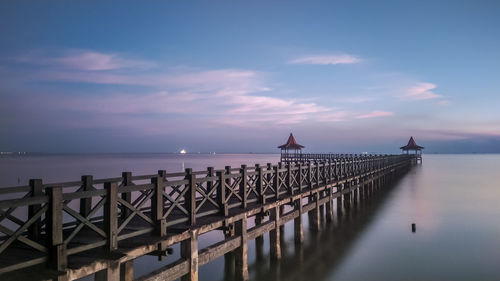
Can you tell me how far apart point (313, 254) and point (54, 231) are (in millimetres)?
11058

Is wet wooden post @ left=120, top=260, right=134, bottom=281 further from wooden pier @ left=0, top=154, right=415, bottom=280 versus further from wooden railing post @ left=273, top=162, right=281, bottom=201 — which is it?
wooden railing post @ left=273, top=162, right=281, bottom=201

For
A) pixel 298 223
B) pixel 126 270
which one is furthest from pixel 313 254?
pixel 126 270

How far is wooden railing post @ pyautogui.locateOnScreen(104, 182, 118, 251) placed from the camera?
20.9 ft

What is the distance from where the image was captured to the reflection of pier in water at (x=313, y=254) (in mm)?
12281

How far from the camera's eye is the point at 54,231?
5430 mm

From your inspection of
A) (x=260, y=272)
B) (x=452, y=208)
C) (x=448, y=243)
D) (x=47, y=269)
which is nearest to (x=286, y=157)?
(x=452, y=208)

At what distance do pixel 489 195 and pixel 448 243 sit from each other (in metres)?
22.4

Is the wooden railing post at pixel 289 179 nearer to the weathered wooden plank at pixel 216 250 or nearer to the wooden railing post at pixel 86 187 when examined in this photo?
the weathered wooden plank at pixel 216 250

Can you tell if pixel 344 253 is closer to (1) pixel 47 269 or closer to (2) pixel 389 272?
(2) pixel 389 272

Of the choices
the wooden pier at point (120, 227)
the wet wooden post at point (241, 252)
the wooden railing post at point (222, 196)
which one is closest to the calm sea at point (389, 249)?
the wet wooden post at point (241, 252)

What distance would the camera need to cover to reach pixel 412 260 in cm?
1412

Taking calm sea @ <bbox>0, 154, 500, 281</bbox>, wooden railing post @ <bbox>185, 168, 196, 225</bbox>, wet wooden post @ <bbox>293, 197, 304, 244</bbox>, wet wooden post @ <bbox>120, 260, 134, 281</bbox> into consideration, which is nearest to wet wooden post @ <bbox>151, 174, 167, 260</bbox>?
wet wooden post @ <bbox>120, 260, 134, 281</bbox>

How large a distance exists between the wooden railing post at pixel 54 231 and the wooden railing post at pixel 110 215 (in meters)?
0.97

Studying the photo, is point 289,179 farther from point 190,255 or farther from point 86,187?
point 86,187
